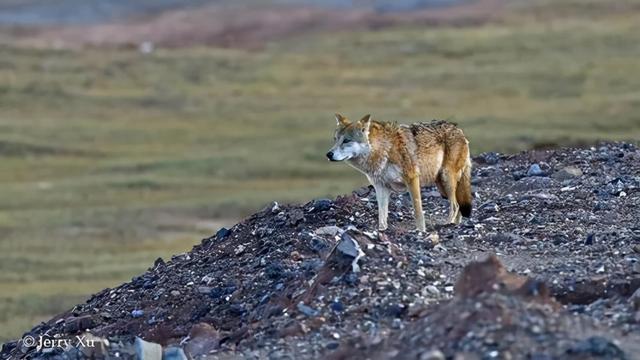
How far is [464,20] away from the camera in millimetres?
79500

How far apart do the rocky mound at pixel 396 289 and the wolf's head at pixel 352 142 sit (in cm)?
63

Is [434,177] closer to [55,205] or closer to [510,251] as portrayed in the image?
[510,251]

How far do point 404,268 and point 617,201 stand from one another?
14.3 feet

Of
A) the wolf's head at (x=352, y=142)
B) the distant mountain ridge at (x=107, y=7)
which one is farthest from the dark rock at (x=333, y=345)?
the distant mountain ridge at (x=107, y=7)

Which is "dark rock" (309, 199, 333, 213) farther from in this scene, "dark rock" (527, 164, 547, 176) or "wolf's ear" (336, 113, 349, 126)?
"dark rock" (527, 164, 547, 176)

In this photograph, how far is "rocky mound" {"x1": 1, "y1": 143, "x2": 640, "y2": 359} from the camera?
393 inches

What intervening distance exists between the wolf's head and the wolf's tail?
1203mm

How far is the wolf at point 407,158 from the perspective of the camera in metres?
15.2

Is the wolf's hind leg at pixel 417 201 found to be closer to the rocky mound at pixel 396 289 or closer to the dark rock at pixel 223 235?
the rocky mound at pixel 396 289

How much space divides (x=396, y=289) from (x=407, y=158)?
366 centimetres

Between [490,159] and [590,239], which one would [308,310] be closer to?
[590,239]

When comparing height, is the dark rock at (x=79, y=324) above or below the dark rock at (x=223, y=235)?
below

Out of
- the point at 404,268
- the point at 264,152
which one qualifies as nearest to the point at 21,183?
the point at 264,152

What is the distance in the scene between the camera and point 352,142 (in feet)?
49.9
